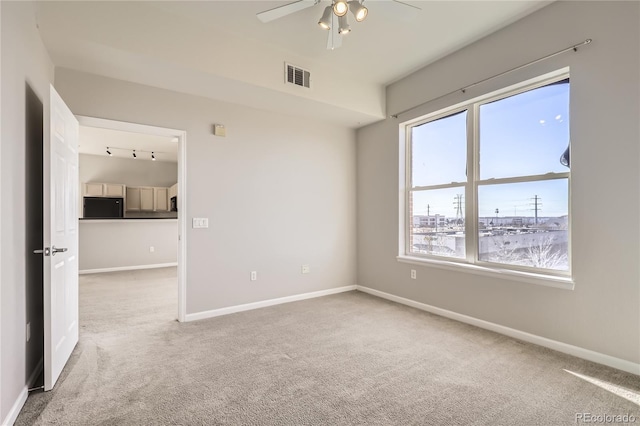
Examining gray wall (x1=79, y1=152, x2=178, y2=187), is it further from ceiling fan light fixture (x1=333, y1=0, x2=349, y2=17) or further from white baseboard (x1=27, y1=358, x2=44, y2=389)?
ceiling fan light fixture (x1=333, y1=0, x2=349, y2=17)

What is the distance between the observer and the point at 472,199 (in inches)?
135

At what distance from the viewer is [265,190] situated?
4066mm

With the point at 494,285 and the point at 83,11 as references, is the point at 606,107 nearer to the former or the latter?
the point at 494,285

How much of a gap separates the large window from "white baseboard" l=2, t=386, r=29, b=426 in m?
3.85

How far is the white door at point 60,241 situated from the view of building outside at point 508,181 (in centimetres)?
375

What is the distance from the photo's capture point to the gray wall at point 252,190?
333 cm

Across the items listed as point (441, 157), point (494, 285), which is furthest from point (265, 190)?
point (494, 285)

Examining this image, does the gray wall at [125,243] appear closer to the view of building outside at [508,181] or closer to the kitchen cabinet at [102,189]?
the kitchen cabinet at [102,189]

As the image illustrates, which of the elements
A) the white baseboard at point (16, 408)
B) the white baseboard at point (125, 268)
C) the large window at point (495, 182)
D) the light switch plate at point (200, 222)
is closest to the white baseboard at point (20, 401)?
the white baseboard at point (16, 408)

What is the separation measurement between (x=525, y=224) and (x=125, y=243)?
23.9 ft

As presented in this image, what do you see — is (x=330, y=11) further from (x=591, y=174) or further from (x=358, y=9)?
(x=591, y=174)

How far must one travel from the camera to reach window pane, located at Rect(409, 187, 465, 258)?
3.62 metres

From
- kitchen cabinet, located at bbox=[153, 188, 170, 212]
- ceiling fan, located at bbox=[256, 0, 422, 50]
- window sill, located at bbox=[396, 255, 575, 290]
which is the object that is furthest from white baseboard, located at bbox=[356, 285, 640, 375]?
kitchen cabinet, located at bbox=[153, 188, 170, 212]

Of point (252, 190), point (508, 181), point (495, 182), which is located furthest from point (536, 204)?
point (252, 190)
